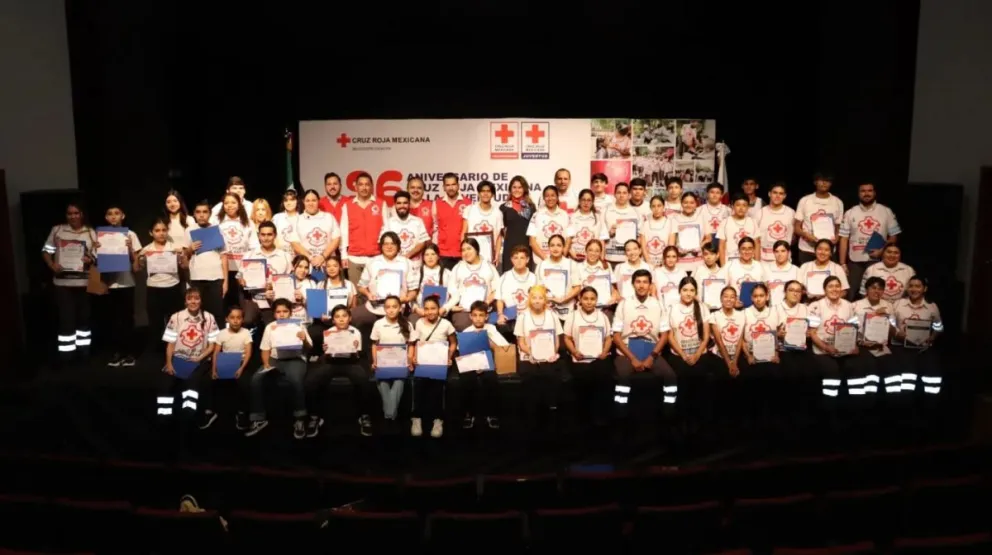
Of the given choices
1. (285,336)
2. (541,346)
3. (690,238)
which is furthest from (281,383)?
(690,238)

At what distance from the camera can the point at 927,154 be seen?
31.7 feet

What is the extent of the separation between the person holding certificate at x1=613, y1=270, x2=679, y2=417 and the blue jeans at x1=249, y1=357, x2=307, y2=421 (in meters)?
2.76

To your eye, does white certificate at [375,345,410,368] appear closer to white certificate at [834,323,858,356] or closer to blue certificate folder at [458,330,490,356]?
blue certificate folder at [458,330,490,356]

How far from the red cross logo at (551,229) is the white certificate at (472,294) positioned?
112cm

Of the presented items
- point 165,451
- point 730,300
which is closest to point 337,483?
point 165,451

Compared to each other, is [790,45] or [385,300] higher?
[790,45]

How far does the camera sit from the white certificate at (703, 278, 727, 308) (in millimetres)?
8609

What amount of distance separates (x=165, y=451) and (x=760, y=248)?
6.15 metres

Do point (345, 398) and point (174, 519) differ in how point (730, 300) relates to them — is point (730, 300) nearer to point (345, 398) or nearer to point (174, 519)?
point (345, 398)

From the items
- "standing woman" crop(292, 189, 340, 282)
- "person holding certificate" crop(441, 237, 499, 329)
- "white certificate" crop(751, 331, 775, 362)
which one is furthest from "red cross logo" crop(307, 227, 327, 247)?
"white certificate" crop(751, 331, 775, 362)

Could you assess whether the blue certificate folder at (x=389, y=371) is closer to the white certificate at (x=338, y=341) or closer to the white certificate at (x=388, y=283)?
the white certificate at (x=338, y=341)

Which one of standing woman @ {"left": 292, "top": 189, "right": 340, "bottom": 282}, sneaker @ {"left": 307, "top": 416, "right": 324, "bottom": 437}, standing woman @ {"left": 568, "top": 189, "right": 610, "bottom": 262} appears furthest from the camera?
standing woman @ {"left": 568, "top": 189, "right": 610, "bottom": 262}

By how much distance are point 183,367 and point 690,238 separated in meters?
5.11

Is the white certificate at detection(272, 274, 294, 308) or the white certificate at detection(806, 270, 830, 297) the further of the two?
the white certificate at detection(806, 270, 830, 297)
